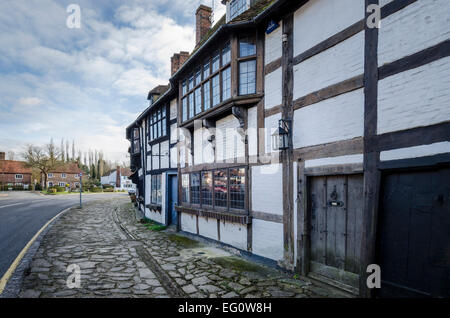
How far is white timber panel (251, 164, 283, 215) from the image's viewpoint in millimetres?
6305

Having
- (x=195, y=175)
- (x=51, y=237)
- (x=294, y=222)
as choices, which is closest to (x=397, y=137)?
(x=294, y=222)

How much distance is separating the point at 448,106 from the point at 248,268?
5.14 metres

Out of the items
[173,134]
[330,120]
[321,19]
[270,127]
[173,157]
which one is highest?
[321,19]

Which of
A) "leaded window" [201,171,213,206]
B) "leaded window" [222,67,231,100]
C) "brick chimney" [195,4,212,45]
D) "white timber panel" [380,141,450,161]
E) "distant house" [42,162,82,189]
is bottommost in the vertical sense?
"distant house" [42,162,82,189]

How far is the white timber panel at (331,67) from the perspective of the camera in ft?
15.2

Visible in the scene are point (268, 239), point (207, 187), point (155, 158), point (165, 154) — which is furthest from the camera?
point (155, 158)

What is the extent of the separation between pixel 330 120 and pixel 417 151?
5.64ft

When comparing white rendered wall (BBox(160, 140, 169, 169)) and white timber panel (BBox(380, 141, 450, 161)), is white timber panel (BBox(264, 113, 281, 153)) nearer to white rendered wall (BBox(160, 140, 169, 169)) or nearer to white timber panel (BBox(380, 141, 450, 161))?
white timber panel (BBox(380, 141, 450, 161))

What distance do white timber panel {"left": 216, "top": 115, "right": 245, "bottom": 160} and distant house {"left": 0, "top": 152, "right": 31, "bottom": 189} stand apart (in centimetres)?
7065

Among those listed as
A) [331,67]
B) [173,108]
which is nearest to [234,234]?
[331,67]

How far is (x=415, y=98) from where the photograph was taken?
374cm

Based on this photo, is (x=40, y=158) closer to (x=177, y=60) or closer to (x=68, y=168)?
(x=68, y=168)

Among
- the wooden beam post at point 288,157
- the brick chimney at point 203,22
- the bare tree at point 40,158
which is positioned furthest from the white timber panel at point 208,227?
the bare tree at point 40,158

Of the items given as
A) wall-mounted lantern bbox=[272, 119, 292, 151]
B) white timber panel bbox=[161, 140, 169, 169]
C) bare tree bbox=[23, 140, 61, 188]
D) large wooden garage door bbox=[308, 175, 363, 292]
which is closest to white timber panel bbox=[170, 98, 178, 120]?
white timber panel bbox=[161, 140, 169, 169]
